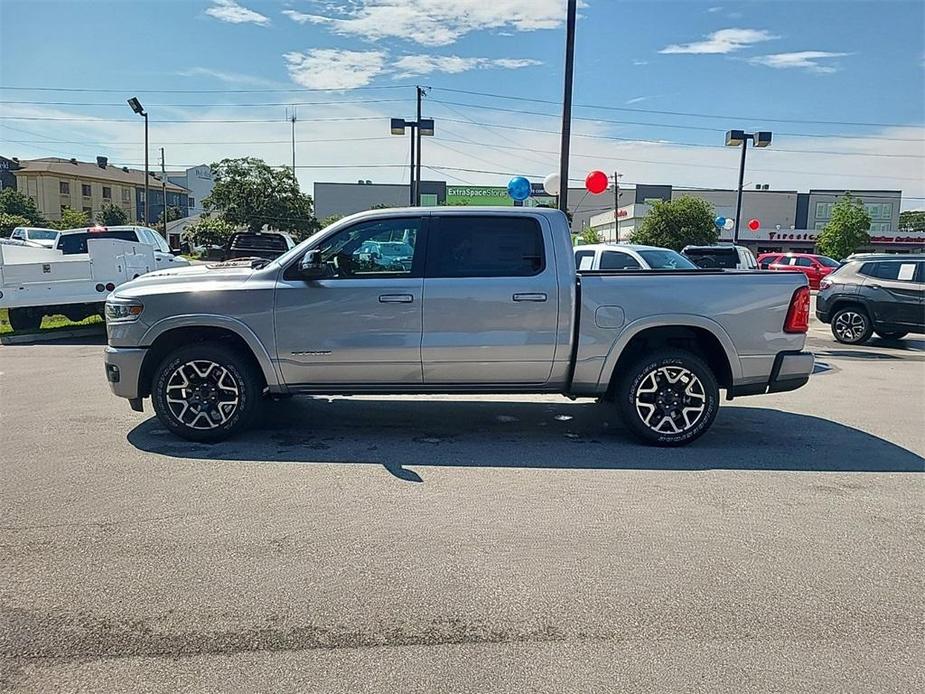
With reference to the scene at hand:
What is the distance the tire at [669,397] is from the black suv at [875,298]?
9.04 metres

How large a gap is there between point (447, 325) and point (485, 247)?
0.75m

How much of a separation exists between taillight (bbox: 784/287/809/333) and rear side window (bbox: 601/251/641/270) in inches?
251

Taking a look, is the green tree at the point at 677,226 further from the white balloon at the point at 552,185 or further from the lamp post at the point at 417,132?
the white balloon at the point at 552,185

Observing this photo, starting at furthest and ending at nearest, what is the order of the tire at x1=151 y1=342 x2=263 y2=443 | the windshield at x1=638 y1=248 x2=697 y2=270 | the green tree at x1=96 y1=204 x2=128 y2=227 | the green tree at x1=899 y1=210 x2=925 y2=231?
the green tree at x1=899 y1=210 x2=925 y2=231 → the green tree at x1=96 y1=204 x2=128 y2=227 → the windshield at x1=638 y1=248 x2=697 y2=270 → the tire at x1=151 y1=342 x2=263 y2=443

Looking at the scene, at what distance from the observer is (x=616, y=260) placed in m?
12.5

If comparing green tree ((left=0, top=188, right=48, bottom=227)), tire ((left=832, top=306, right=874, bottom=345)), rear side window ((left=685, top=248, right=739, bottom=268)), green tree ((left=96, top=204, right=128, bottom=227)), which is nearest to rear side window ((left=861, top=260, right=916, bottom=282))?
tire ((left=832, top=306, right=874, bottom=345))

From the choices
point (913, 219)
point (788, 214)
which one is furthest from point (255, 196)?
point (913, 219)

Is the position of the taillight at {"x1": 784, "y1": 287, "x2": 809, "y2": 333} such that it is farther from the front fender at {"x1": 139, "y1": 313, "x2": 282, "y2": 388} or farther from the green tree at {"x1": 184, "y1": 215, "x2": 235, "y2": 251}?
the green tree at {"x1": 184, "y1": 215, "x2": 235, "y2": 251}

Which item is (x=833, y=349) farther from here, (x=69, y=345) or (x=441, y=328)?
(x=69, y=345)

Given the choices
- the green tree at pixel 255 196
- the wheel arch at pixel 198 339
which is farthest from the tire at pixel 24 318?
the green tree at pixel 255 196

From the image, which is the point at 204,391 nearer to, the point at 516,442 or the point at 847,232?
the point at 516,442

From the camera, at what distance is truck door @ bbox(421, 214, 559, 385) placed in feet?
19.1

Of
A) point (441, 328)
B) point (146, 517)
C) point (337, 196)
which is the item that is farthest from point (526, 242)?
point (337, 196)

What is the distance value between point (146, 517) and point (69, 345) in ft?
29.4
